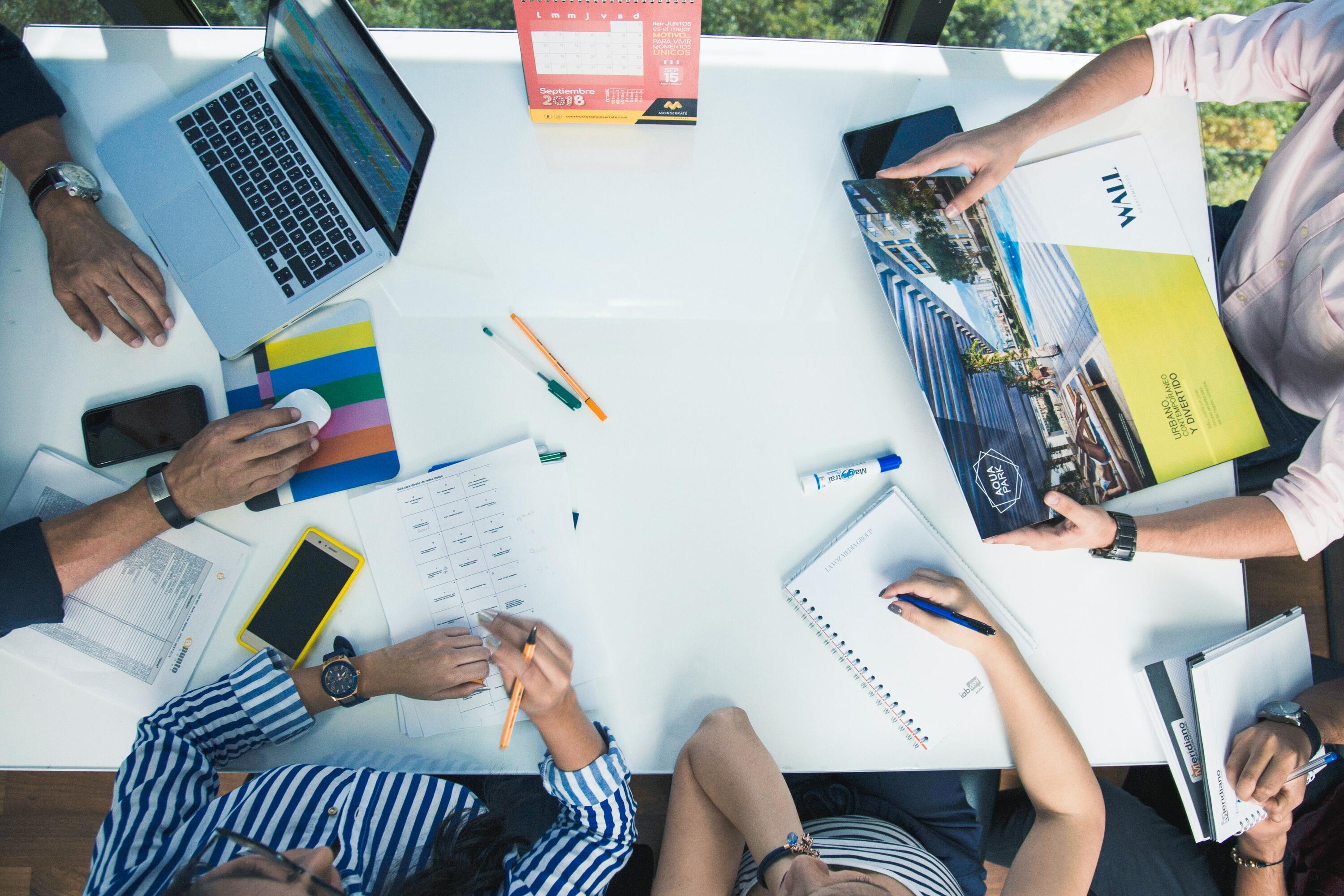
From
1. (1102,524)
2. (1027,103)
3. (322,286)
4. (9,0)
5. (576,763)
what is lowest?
(576,763)

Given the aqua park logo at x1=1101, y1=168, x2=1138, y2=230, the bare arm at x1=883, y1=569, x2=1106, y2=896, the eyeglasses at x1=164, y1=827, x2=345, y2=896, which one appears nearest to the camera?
the eyeglasses at x1=164, y1=827, x2=345, y2=896

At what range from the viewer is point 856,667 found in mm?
979

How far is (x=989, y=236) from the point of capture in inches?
41.4

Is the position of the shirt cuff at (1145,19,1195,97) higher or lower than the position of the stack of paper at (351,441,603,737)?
higher

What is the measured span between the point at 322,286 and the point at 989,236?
0.98m

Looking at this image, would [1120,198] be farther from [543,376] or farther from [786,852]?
[786,852]

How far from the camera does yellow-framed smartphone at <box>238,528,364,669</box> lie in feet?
3.18

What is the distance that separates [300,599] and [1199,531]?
123 centimetres

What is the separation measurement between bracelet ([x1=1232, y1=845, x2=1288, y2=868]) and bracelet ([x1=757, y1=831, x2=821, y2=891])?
750 millimetres

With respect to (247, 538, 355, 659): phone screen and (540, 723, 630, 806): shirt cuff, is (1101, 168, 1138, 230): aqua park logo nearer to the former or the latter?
(540, 723, 630, 806): shirt cuff

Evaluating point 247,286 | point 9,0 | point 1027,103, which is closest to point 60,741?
point 247,286

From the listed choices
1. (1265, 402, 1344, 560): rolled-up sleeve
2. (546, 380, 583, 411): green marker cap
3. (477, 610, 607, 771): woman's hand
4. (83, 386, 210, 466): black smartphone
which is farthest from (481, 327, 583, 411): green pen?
(1265, 402, 1344, 560): rolled-up sleeve

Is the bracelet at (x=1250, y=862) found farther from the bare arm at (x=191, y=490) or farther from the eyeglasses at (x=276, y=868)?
the bare arm at (x=191, y=490)

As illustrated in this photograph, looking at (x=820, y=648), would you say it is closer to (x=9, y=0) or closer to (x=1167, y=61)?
(x=1167, y=61)
